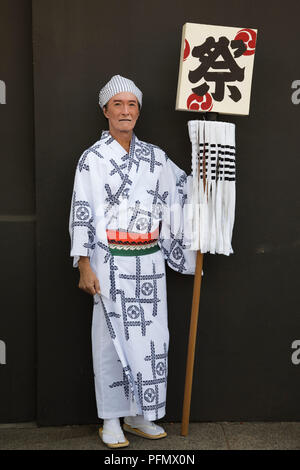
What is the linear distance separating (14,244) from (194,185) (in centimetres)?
104

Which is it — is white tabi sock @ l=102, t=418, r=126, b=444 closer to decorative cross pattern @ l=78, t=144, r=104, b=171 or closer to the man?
the man

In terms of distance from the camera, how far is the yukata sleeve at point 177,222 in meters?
2.98

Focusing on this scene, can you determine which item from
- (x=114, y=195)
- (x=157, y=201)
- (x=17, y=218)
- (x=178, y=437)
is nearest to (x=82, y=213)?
(x=114, y=195)

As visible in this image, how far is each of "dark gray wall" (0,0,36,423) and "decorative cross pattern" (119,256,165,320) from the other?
631 mm

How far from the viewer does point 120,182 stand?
2.84m

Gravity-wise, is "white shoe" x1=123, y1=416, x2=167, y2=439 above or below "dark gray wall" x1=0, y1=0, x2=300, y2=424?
below

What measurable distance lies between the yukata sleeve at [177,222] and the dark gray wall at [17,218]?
2.40ft

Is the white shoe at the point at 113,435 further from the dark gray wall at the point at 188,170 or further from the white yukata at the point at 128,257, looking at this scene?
the dark gray wall at the point at 188,170

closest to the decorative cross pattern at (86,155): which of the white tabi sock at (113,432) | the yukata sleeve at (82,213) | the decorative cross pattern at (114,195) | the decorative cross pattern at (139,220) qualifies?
the yukata sleeve at (82,213)

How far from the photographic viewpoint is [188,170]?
3150 mm

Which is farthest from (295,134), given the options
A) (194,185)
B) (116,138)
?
(116,138)

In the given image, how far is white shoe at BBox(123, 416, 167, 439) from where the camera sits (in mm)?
3078

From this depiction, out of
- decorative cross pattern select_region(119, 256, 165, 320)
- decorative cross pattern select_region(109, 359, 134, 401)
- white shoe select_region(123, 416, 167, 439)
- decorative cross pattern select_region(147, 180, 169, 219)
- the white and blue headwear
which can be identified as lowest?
white shoe select_region(123, 416, 167, 439)

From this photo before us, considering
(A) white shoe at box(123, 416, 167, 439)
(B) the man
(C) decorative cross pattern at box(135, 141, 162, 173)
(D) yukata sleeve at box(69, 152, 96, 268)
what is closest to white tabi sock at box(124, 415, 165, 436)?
(A) white shoe at box(123, 416, 167, 439)
